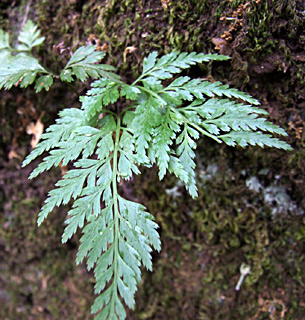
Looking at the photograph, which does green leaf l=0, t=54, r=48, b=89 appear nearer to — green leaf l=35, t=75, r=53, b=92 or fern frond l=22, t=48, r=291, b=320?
green leaf l=35, t=75, r=53, b=92

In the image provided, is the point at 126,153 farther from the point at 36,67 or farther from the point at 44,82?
the point at 36,67

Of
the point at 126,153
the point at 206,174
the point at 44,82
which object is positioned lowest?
the point at 206,174

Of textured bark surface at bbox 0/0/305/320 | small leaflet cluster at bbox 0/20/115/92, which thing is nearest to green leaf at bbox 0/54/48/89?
small leaflet cluster at bbox 0/20/115/92

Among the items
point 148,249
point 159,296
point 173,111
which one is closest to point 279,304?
point 159,296

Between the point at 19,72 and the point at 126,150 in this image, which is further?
the point at 19,72

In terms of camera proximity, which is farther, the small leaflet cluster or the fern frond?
the small leaflet cluster

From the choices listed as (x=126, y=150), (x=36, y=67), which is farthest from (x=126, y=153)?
(x=36, y=67)

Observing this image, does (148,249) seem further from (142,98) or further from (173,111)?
(142,98)

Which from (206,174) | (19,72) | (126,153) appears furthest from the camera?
(206,174)
